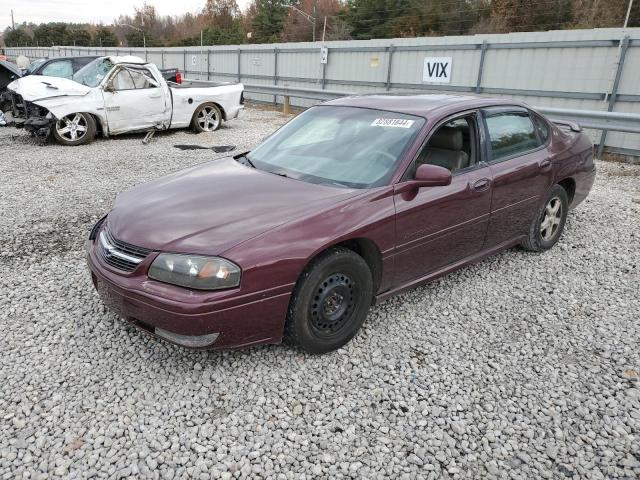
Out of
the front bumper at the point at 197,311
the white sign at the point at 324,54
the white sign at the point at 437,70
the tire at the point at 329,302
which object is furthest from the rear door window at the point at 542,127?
the white sign at the point at 324,54

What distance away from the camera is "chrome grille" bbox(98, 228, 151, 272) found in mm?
2850

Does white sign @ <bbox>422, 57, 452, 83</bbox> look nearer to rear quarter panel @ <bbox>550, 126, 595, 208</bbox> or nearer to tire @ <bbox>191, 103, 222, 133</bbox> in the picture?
tire @ <bbox>191, 103, 222, 133</bbox>

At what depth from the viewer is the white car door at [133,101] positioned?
9.79 metres

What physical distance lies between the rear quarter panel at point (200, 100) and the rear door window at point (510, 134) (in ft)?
26.8

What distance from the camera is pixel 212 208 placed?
3086mm

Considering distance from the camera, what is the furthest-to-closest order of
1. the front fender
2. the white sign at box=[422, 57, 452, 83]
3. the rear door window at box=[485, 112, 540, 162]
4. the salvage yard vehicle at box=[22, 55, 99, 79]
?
the white sign at box=[422, 57, 452, 83], the salvage yard vehicle at box=[22, 55, 99, 79], the front fender, the rear door window at box=[485, 112, 540, 162]

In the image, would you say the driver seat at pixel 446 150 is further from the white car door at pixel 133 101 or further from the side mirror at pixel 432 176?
the white car door at pixel 133 101

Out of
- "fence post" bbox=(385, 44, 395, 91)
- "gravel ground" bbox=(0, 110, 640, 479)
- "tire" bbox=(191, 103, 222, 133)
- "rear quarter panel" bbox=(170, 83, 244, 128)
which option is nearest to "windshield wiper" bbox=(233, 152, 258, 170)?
"gravel ground" bbox=(0, 110, 640, 479)

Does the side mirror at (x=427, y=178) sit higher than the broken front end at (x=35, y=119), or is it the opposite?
the side mirror at (x=427, y=178)

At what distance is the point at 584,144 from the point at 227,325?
423cm

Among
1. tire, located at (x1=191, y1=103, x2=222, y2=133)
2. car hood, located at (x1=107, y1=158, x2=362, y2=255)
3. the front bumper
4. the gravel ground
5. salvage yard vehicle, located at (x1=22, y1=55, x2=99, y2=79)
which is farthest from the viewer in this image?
salvage yard vehicle, located at (x1=22, y1=55, x2=99, y2=79)

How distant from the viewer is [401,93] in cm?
432

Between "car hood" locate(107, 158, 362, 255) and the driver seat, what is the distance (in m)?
0.76

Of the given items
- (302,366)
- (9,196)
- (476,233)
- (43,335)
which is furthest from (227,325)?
(9,196)
